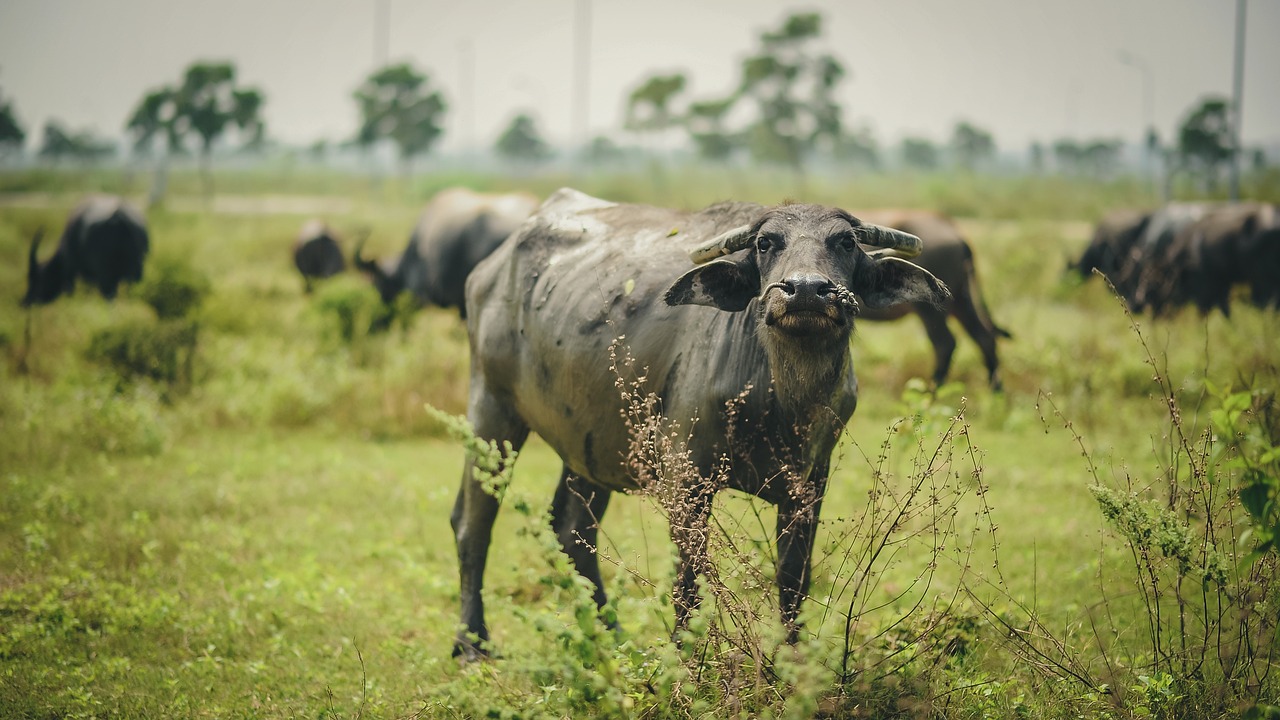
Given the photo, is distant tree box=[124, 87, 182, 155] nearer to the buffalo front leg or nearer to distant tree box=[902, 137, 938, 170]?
the buffalo front leg

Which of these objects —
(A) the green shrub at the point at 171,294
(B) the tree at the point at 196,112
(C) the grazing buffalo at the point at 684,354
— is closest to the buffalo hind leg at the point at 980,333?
(C) the grazing buffalo at the point at 684,354

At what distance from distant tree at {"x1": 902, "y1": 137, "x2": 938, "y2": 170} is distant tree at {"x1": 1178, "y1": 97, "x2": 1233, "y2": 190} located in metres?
59.6

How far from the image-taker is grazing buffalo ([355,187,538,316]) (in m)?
12.7

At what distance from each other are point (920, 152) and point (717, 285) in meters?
116

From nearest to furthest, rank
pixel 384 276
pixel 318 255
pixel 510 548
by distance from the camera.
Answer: pixel 510 548 < pixel 384 276 < pixel 318 255

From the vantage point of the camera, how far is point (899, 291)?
11.1ft

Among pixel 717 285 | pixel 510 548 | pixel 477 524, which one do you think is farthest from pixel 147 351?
pixel 717 285

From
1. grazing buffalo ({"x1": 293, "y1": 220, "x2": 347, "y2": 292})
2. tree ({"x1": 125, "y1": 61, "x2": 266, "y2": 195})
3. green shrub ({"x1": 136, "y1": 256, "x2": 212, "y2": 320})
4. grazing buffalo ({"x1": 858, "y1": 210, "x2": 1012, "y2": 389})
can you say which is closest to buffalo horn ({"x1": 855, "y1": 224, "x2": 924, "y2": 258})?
grazing buffalo ({"x1": 858, "y1": 210, "x2": 1012, "y2": 389})

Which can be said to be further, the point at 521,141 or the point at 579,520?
the point at 521,141

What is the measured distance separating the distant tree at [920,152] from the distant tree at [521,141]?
162 feet

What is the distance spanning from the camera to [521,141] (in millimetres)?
85625

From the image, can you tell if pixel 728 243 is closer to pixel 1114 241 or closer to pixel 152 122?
pixel 1114 241

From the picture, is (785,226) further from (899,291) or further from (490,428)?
(490,428)

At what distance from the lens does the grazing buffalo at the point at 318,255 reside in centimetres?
1800
